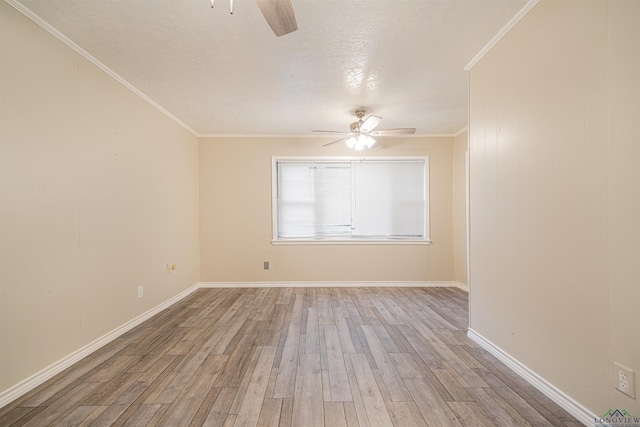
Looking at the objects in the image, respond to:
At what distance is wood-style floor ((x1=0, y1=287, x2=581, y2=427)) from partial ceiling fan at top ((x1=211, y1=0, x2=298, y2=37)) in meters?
2.14

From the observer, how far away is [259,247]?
403 centimetres

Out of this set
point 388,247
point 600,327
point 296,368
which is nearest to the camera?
point 600,327

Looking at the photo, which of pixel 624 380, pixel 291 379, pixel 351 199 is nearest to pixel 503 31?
pixel 624 380

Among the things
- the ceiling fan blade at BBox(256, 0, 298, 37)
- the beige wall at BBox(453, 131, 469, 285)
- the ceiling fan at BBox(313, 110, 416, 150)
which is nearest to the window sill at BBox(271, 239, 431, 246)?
the beige wall at BBox(453, 131, 469, 285)

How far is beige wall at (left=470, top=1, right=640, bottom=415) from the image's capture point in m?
1.13

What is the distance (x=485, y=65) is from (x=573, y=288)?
179 cm

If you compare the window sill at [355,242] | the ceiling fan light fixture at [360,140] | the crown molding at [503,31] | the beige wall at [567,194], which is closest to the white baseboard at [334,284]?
the window sill at [355,242]

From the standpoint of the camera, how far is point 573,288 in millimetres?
1348

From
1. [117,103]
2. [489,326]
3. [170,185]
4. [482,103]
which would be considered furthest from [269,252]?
[482,103]

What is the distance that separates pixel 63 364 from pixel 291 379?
172 centimetres

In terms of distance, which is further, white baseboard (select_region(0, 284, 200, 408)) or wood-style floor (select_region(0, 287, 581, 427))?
white baseboard (select_region(0, 284, 200, 408))

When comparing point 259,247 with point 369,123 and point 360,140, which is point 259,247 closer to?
point 360,140

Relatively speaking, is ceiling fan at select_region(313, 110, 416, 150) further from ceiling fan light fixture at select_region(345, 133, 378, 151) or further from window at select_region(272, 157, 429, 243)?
window at select_region(272, 157, 429, 243)

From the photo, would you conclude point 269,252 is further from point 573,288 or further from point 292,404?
point 573,288
